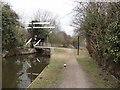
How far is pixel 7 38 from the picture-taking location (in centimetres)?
2312

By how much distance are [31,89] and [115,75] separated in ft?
13.5

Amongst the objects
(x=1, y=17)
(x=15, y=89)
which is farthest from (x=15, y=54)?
(x=15, y=89)

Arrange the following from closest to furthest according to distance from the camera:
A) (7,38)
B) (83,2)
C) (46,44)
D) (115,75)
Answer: (115,75), (83,2), (7,38), (46,44)

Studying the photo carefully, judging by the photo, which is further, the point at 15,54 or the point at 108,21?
the point at 15,54

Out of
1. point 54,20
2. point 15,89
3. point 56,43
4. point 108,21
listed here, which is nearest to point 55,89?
point 15,89

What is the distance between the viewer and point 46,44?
40.8m

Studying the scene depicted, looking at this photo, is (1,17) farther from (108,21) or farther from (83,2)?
(108,21)

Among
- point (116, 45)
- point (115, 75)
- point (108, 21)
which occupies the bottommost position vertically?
point (115, 75)

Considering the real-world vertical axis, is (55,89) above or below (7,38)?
below

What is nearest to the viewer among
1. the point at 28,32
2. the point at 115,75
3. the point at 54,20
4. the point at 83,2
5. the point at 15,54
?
the point at 115,75

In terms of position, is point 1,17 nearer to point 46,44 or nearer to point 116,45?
point 116,45

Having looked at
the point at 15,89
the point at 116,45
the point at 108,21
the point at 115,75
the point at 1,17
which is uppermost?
the point at 1,17

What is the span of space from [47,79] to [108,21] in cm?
424

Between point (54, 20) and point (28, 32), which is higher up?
point (54, 20)
